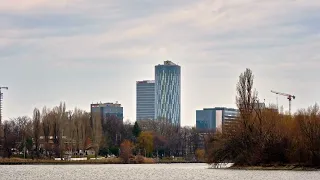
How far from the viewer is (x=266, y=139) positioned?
70.1 meters

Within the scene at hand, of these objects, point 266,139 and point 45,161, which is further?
point 45,161

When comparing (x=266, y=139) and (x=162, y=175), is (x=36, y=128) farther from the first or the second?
(x=162, y=175)

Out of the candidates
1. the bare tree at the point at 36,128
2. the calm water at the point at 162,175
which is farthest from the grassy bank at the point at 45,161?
the calm water at the point at 162,175

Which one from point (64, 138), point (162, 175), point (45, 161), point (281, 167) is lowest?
point (162, 175)

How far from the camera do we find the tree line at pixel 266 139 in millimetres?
67438

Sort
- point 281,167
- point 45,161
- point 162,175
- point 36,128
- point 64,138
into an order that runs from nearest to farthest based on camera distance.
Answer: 1. point 162,175
2. point 281,167
3. point 45,161
4. point 36,128
5. point 64,138

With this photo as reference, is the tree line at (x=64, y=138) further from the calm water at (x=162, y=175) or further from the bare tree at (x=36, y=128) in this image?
the calm water at (x=162, y=175)

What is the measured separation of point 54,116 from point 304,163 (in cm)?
5707

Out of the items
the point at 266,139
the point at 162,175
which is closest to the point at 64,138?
the point at 266,139

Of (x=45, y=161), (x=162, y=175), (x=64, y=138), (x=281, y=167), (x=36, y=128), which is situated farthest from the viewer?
(x=64, y=138)

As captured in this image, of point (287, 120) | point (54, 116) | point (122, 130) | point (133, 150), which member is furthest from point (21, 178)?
point (122, 130)

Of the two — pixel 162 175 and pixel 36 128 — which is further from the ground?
pixel 36 128

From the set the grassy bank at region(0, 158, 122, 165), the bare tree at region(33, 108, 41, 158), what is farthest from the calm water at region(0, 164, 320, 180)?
the bare tree at region(33, 108, 41, 158)

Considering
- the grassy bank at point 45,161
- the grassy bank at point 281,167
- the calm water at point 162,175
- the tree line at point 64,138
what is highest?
the tree line at point 64,138
